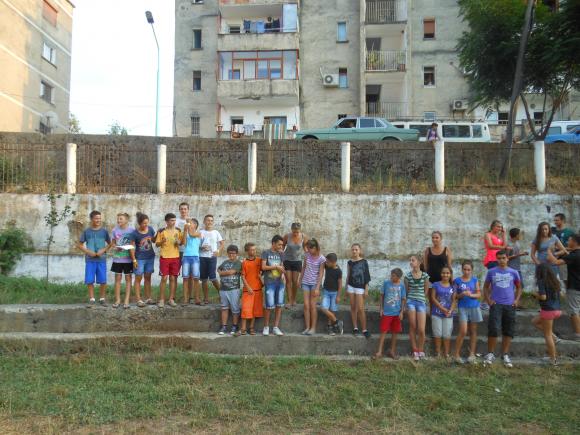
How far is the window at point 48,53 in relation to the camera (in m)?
26.2

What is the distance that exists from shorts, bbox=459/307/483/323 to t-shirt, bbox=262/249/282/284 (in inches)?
106

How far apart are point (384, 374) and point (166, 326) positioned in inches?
140

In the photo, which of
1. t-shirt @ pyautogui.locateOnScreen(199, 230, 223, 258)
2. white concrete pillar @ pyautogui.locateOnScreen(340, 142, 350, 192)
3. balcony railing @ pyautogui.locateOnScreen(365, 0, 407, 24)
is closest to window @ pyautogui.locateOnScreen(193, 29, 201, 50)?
balcony railing @ pyautogui.locateOnScreen(365, 0, 407, 24)

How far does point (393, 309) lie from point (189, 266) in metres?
3.37

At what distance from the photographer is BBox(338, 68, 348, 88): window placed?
27.0 metres

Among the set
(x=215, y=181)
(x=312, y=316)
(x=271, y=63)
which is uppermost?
(x=271, y=63)

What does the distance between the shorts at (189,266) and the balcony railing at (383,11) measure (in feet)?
72.4

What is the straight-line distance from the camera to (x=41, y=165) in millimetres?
11617

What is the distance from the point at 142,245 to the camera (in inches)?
315

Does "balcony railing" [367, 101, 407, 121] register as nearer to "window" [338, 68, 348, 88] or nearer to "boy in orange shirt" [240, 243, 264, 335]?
"window" [338, 68, 348, 88]

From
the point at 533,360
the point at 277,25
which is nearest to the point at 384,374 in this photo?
the point at 533,360

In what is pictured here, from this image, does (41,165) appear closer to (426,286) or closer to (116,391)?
(116,391)

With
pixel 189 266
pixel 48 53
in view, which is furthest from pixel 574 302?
pixel 48 53

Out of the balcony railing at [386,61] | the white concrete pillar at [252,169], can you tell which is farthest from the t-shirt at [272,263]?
the balcony railing at [386,61]
